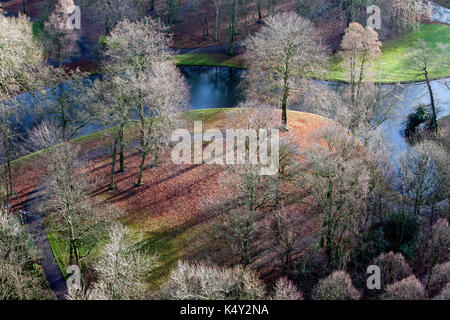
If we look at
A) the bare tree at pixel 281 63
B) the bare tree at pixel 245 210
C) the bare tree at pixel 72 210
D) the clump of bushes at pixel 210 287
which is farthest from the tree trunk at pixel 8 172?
the bare tree at pixel 281 63

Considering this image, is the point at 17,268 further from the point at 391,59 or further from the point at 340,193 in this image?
the point at 391,59

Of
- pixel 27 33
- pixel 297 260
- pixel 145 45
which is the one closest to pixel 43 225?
pixel 145 45

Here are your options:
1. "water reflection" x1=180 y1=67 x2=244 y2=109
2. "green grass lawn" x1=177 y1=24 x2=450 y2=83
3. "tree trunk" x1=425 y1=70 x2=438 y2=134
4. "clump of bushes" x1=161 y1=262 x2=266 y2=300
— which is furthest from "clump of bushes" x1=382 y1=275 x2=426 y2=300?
"green grass lawn" x1=177 y1=24 x2=450 y2=83

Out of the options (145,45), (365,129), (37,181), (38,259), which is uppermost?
(145,45)

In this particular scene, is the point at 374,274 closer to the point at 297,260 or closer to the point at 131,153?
the point at 297,260

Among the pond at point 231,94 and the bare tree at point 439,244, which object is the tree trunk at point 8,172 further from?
the bare tree at point 439,244

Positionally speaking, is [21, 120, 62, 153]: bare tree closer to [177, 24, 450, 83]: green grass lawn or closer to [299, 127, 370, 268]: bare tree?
[299, 127, 370, 268]: bare tree

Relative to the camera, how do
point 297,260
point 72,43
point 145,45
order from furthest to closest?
1. point 72,43
2. point 145,45
3. point 297,260

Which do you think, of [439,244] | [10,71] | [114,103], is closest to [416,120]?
[439,244]
